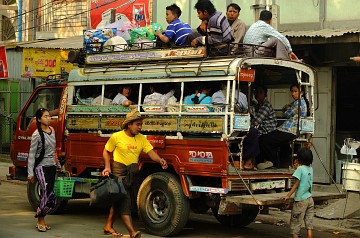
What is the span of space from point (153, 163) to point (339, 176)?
5966 mm

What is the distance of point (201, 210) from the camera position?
9.53 m

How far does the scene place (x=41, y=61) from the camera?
60.5 ft

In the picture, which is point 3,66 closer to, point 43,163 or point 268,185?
point 43,163

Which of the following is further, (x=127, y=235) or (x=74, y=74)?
(x=74, y=74)

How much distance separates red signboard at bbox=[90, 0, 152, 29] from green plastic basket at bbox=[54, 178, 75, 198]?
7.77 metres

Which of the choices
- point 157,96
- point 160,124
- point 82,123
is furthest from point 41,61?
point 160,124

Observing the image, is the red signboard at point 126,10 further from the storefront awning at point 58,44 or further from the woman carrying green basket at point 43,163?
the woman carrying green basket at point 43,163

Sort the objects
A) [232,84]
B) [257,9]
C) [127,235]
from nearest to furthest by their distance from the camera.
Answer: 1. [232,84]
2. [127,235]
3. [257,9]

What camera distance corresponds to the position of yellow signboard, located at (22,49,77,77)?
1838 centimetres

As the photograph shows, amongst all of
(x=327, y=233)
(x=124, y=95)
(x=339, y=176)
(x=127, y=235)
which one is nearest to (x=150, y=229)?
(x=127, y=235)

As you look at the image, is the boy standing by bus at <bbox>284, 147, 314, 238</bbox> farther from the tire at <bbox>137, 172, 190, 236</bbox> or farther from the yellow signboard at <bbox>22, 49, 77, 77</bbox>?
the yellow signboard at <bbox>22, 49, 77, 77</bbox>

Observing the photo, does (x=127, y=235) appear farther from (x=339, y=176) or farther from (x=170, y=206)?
(x=339, y=176)

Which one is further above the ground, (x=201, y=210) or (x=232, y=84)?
(x=232, y=84)

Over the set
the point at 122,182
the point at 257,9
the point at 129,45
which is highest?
the point at 257,9
